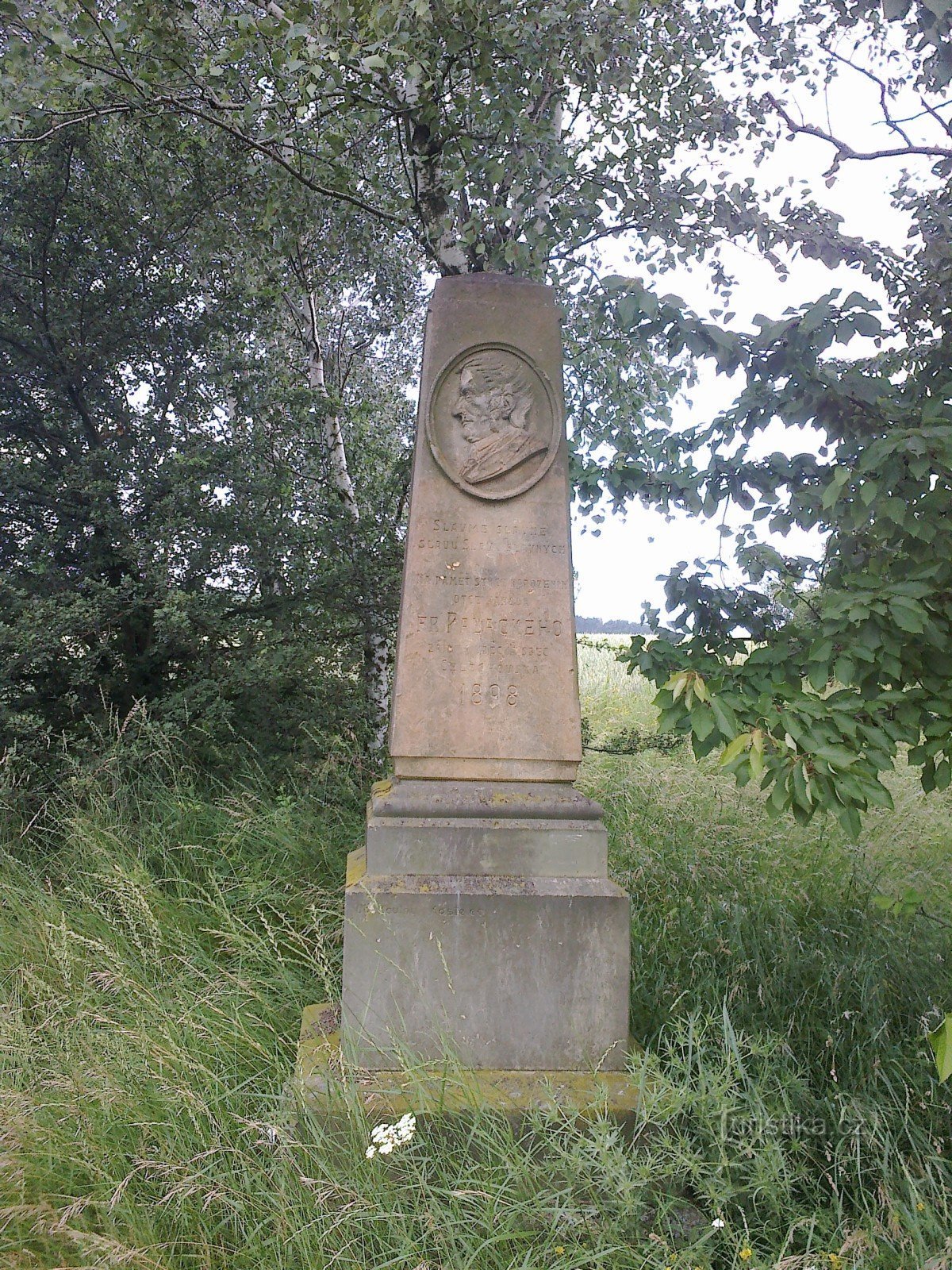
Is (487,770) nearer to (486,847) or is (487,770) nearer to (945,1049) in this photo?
(486,847)

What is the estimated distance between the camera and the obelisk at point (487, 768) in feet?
9.24

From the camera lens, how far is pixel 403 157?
480 centimetres

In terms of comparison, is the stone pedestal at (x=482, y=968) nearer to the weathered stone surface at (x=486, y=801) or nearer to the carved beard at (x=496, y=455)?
the weathered stone surface at (x=486, y=801)

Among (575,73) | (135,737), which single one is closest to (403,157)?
(575,73)

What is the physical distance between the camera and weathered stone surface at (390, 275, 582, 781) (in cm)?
311

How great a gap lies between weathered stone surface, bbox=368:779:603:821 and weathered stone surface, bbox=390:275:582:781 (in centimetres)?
4

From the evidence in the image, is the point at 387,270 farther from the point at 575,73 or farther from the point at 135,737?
the point at 135,737

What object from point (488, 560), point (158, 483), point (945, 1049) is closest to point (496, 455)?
point (488, 560)

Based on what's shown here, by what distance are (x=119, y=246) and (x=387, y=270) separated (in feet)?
7.29

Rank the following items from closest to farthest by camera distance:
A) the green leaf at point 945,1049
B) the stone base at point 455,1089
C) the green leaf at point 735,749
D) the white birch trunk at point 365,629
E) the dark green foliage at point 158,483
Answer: the green leaf at point 945,1049
the green leaf at point 735,749
the stone base at point 455,1089
the dark green foliage at point 158,483
the white birch trunk at point 365,629

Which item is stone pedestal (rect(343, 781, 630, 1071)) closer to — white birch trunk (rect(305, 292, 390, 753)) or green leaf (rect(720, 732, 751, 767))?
green leaf (rect(720, 732, 751, 767))

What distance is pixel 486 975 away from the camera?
9.25 feet

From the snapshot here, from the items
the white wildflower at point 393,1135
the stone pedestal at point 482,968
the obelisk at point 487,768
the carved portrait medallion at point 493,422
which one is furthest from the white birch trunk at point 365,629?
the white wildflower at point 393,1135

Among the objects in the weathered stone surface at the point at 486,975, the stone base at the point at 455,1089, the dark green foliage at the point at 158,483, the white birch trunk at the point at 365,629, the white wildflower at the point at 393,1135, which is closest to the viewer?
the white wildflower at the point at 393,1135
